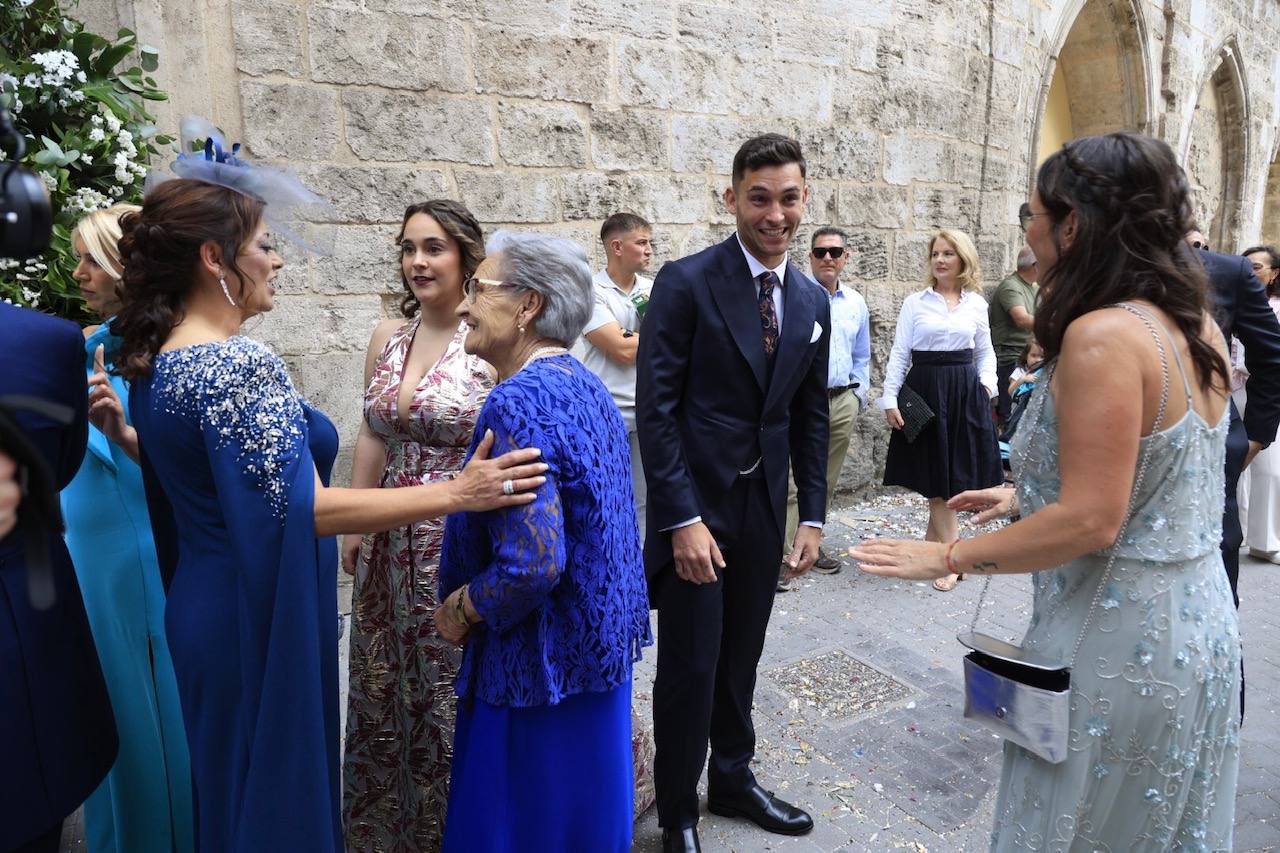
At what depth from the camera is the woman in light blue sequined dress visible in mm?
1623

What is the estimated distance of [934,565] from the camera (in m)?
1.82

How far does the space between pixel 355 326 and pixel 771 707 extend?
110 inches

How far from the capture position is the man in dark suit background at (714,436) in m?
2.63

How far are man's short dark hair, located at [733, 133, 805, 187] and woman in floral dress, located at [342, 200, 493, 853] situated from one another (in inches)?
39.8

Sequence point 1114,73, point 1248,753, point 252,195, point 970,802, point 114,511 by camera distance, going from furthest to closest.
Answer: point 1114,73 < point 1248,753 < point 970,802 < point 114,511 < point 252,195

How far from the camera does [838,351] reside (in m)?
5.49

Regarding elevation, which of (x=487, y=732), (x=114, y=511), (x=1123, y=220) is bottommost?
(x=487, y=732)

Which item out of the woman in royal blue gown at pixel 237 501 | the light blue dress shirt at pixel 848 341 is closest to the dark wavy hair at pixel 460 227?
the woman in royal blue gown at pixel 237 501

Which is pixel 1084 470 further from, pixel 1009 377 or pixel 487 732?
pixel 1009 377

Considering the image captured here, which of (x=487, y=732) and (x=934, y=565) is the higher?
(x=934, y=565)

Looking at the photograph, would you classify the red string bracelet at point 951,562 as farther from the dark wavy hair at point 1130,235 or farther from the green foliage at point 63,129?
the green foliage at point 63,129

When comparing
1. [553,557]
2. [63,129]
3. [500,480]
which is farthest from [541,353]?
[63,129]

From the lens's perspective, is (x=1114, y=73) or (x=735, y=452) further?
(x=1114, y=73)

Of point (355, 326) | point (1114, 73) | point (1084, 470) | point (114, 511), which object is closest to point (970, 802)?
point (1084, 470)
